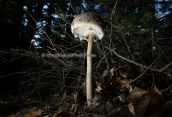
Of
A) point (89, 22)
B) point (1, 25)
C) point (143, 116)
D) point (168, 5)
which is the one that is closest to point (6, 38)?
point (1, 25)

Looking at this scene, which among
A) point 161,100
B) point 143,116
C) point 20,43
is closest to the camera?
point 143,116

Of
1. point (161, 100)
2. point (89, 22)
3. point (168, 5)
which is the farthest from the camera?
point (168, 5)

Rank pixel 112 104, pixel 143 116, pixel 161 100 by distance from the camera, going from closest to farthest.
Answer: pixel 143 116
pixel 161 100
pixel 112 104

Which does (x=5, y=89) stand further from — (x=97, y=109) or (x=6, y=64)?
(x=97, y=109)

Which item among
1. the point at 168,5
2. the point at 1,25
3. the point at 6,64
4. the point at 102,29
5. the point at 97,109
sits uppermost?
the point at 168,5

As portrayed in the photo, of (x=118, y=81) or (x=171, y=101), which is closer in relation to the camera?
(x=171, y=101)

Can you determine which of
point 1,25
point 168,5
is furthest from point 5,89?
point 168,5

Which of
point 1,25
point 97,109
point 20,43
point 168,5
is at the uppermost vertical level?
point 168,5

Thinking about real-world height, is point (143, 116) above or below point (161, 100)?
below

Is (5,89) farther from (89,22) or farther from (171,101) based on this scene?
(171,101)
